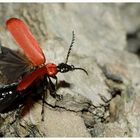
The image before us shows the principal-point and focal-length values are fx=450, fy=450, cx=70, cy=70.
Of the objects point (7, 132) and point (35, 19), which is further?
point (35, 19)

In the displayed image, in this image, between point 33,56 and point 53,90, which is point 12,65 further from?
point 53,90

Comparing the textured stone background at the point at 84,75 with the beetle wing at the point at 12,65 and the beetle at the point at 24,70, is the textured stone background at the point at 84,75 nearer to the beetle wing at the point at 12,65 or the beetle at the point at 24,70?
the beetle at the point at 24,70

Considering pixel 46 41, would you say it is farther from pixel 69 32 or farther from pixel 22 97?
pixel 22 97

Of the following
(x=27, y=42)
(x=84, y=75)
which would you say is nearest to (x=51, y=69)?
(x=27, y=42)

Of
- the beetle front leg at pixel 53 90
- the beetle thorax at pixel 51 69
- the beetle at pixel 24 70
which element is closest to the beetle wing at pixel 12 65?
the beetle at pixel 24 70

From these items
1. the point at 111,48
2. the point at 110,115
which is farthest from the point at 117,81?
the point at 111,48

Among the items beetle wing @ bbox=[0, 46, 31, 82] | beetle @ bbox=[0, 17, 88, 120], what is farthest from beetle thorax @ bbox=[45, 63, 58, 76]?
beetle wing @ bbox=[0, 46, 31, 82]

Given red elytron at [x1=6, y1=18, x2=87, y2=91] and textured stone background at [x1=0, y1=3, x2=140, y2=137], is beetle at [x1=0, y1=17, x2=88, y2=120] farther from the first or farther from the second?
textured stone background at [x1=0, y1=3, x2=140, y2=137]
